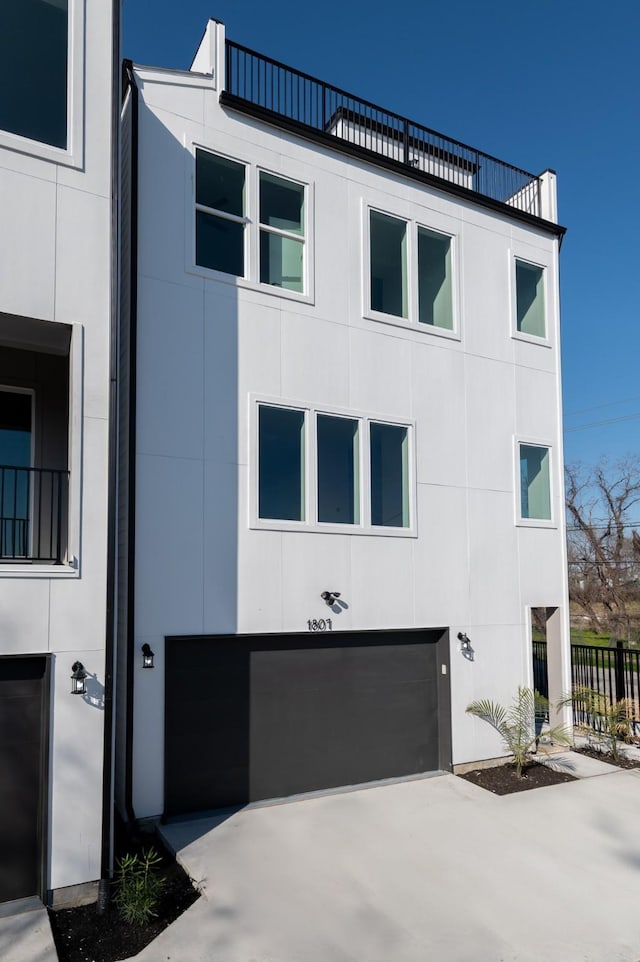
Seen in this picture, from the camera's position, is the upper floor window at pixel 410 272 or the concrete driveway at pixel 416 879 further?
the upper floor window at pixel 410 272

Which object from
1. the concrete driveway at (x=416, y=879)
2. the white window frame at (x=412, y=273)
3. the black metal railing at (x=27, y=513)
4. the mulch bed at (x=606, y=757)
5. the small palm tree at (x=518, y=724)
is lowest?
the mulch bed at (x=606, y=757)

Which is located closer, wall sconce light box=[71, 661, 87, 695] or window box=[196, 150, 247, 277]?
wall sconce light box=[71, 661, 87, 695]

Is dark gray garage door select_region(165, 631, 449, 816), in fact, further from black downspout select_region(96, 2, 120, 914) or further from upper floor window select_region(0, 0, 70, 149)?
upper floor window select_region(0, 0, 70, 149)

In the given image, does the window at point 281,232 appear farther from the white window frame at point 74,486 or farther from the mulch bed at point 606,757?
the mulch bed at point 606,757

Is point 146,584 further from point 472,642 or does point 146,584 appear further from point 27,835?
point 472,642

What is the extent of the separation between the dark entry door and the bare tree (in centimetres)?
2485

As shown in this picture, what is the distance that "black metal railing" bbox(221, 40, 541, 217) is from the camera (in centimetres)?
791

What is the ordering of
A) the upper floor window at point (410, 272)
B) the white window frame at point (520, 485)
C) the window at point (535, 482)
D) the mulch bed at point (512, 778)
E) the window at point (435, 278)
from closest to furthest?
1. the mulch bed at point (512, 778)
2. the upper floor window at point (410, 272)
3. the window at point (435, 278)
4. the white window frame at point (520, 485)
5. the window at point (535, 482)

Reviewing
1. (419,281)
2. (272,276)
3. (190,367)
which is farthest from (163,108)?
(419,281)

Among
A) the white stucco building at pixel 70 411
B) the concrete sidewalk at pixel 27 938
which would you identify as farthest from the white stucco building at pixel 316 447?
the concrete sidewalk at pixel 27 938

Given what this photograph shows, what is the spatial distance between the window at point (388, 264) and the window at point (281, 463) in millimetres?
2167

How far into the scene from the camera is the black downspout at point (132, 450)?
20.7 ft

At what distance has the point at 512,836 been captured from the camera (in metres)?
6.39

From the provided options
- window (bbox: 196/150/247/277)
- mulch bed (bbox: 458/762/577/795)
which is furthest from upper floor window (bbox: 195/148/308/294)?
mulch bed (bbox: 458/762/577/795)
